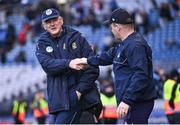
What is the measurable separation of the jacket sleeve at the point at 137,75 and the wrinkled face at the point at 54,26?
1.27 metres

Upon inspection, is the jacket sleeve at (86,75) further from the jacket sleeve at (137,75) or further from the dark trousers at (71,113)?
the jacket sleeve at (137,75)

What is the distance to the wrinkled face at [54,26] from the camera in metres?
7.16

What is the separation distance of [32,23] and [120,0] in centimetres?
400

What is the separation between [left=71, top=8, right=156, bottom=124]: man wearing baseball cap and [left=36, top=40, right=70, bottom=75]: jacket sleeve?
706mm

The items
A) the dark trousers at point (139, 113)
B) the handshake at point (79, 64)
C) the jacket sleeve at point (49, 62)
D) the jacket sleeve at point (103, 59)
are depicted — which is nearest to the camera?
the dark trousers at point (139, 113)

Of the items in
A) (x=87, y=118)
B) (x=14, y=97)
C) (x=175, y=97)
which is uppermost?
(x=87, y=118)

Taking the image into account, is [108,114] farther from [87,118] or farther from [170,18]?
[170,18]

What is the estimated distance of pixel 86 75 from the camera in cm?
717

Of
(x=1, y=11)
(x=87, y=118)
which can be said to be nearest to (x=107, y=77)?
(x=1, y=11)

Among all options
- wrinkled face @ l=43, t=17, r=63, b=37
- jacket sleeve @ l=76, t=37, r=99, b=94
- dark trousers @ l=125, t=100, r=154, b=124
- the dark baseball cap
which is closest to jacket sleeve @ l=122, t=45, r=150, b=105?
dark trousers @ l=125, t=100, r=154, b=124

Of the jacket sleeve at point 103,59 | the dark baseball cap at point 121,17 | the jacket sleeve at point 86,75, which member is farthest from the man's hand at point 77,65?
the dark baseball cap at point 121,17

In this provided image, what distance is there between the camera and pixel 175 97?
12.6 m

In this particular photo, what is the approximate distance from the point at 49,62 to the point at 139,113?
1.36 m

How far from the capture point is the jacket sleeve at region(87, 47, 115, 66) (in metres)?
6.73
